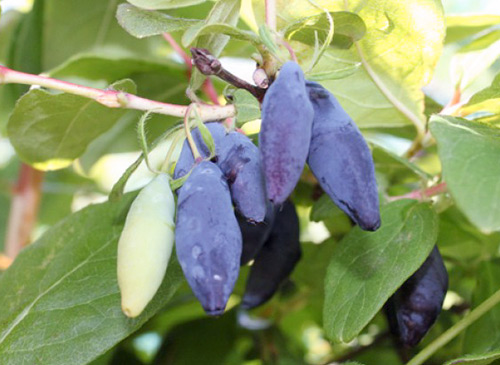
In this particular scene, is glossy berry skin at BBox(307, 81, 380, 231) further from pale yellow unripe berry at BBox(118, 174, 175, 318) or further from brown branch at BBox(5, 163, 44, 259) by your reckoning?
brown branch at BBox(5, 163, 44, 259)

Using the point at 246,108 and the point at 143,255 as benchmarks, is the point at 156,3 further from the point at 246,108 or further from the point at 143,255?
the point at 143,255

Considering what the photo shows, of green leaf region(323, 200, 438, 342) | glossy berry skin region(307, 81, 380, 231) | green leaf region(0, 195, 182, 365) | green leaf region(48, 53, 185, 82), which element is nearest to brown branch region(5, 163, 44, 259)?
green leaf region(48, 53, 185, 82)

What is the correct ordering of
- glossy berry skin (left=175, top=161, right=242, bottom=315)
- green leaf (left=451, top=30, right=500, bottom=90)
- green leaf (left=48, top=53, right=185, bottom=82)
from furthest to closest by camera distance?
1. green leaf (left=48, top=53, right=185, bottom=82)
2. green leaf (left=451, top=30, right=500, bottom=90)
3. glossy berry skin (left=175, top=161, right=242, bottom=315)

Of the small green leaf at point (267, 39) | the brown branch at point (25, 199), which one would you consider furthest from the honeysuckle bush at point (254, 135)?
the brown branch at point (25, 199)

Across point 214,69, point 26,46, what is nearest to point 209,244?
point 214,69

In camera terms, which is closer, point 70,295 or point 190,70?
point 70,295

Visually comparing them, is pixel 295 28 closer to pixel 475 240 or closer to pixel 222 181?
pixel 222 181
